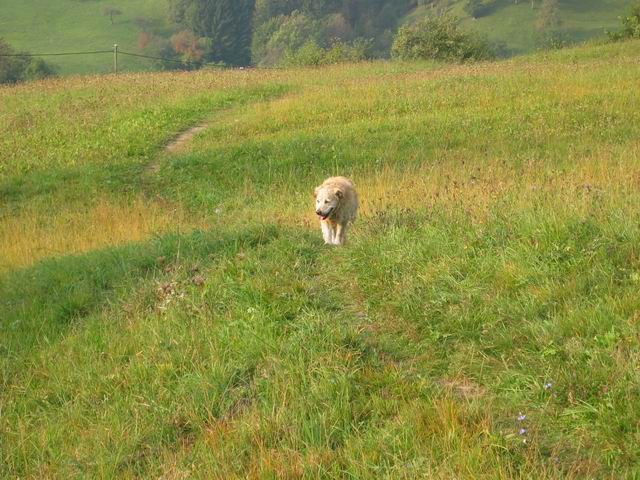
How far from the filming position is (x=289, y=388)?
4.46 m

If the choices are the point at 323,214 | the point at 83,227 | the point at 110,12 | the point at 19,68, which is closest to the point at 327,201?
the point at 323,214

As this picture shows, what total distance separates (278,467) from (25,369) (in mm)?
3105

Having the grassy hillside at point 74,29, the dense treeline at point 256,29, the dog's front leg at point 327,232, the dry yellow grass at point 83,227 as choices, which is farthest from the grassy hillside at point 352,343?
the dense treeline at point 256,29

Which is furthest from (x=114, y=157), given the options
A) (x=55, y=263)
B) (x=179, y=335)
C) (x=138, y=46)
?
(x=138, y=46)

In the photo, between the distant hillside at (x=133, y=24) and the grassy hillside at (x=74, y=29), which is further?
the distant hillside at (x=133, y=24)

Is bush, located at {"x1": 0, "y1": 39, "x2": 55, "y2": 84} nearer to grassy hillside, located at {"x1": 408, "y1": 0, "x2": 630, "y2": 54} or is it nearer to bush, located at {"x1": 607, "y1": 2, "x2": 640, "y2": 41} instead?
bush, located at {"x1": 607, "y1": 2, "x2": 640, "y2": 41}

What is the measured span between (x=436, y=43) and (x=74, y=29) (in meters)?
63.4

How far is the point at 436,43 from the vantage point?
3875 centimetres

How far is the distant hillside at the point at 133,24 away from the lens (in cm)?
7975

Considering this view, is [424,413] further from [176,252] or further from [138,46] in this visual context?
[138,46]

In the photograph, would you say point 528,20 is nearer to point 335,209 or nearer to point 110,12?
point 110,12

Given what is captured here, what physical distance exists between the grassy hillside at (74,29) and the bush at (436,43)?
42640 millimetres

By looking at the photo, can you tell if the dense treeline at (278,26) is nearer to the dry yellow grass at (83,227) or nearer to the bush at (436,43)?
the bush at (436,43)

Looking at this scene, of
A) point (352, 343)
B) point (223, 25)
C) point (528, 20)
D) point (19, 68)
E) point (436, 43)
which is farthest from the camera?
point (528, 20)
